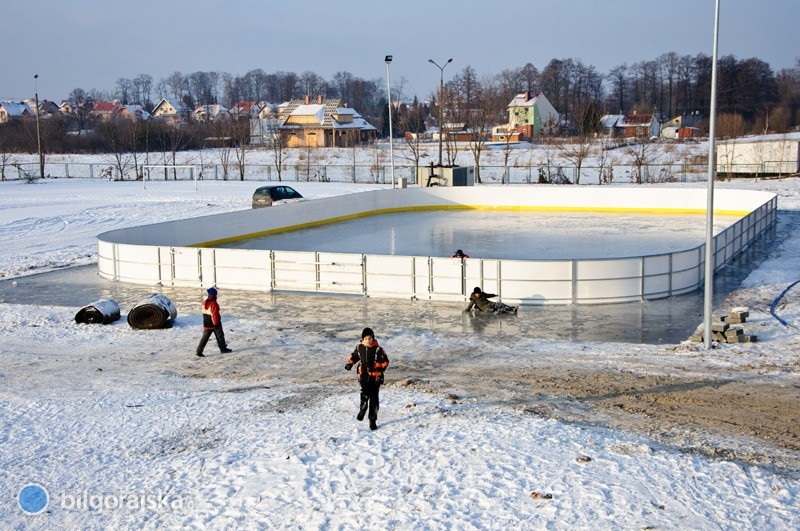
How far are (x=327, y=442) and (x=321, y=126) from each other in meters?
91.0

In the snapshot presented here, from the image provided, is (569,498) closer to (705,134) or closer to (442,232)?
(442,232)

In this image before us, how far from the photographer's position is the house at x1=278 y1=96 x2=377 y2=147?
98.3 m

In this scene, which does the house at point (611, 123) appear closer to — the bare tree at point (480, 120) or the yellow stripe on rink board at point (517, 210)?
the bare tree at point (480, 120)

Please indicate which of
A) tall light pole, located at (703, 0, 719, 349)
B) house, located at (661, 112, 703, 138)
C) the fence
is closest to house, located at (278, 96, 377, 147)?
the fence

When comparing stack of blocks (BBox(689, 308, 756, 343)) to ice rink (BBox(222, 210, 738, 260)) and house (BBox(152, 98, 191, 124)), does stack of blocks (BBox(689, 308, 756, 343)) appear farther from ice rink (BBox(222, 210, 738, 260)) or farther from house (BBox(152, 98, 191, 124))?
house (BBox(152, 98, 191, 124))

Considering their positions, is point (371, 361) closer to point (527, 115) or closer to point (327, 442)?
point (327, 442)

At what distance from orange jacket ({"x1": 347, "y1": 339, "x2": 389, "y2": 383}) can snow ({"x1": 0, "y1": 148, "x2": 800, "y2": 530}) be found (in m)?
0.76

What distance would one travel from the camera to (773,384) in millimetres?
13203

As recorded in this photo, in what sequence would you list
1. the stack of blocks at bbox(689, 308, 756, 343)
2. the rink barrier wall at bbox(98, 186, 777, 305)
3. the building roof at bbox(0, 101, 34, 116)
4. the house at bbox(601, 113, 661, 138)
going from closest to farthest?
the stack of blocks at bbox(689, 308, 756, 343) < the rink barrier wall at bbox(98, 186, 777, 305) < the house at bbox(601, 113, 661, 138) < the building roof at bbox(0, 101, 34, 116)

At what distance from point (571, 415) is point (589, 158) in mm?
62294

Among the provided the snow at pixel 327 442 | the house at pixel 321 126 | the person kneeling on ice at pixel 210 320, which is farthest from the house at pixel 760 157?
the house at pixel 321 126
